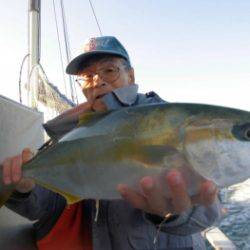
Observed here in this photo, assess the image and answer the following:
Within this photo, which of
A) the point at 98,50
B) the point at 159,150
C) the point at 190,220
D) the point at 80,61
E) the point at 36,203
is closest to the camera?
the point at 159,150

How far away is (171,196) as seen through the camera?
1.68m

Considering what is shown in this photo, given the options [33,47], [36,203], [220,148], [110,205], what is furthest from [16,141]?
[33,47]

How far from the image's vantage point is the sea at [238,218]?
584cm

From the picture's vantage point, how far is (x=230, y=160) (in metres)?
1.52

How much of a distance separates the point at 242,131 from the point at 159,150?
32 cm

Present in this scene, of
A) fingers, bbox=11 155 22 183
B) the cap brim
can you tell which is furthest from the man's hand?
the cap brim

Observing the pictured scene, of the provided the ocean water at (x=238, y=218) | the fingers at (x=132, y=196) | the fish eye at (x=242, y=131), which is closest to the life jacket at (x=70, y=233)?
the fingers at (x=132, y=196)

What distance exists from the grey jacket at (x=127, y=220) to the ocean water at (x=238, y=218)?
2.38 m

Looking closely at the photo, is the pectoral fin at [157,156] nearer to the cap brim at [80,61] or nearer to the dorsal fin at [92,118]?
the dorsal fin at [92,118]

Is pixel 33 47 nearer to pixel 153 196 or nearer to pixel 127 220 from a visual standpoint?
pixel 127 220

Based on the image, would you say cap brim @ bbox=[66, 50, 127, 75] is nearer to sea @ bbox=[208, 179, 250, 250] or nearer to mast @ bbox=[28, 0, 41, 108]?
sea @ bbox=[208, 179, 250, 250]

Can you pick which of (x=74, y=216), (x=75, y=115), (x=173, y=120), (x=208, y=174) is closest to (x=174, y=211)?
(x=208, y=174)

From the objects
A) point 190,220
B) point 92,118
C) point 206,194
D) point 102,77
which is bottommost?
point 190,220

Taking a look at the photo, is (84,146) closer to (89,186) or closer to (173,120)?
(89,186)
